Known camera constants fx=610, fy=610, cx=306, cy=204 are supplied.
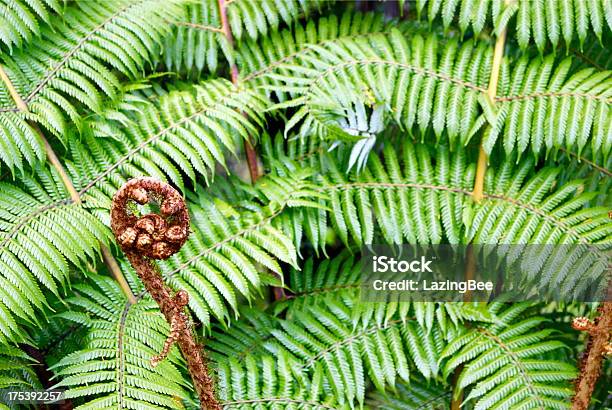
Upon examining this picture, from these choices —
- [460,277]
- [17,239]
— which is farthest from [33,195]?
[460,277]

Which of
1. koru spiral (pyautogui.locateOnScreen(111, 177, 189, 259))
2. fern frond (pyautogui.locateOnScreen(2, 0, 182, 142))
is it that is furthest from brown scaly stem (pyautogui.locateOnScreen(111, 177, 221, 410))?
fern frond (pyautogui.locateOnScreen(2, 0, 182, 142))

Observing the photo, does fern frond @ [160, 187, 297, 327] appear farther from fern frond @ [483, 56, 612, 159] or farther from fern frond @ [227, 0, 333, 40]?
fern frond @ [483, 56, 612, 159]

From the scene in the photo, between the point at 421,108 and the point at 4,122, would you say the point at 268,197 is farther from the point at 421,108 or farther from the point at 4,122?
the point at 4,122

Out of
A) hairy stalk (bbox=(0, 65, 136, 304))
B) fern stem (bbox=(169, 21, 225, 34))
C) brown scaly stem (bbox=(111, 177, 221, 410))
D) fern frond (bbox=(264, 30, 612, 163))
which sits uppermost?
fern stem (bbox=(169, 21, 225, 34))

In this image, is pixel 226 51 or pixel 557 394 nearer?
pixel 557 394

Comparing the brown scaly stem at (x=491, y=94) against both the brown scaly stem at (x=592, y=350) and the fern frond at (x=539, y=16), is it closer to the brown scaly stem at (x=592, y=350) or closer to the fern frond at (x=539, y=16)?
the fern frond at (x=539, y=16)

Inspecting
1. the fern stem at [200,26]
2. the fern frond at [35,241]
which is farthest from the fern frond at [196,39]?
the fern frond at [35,241]
